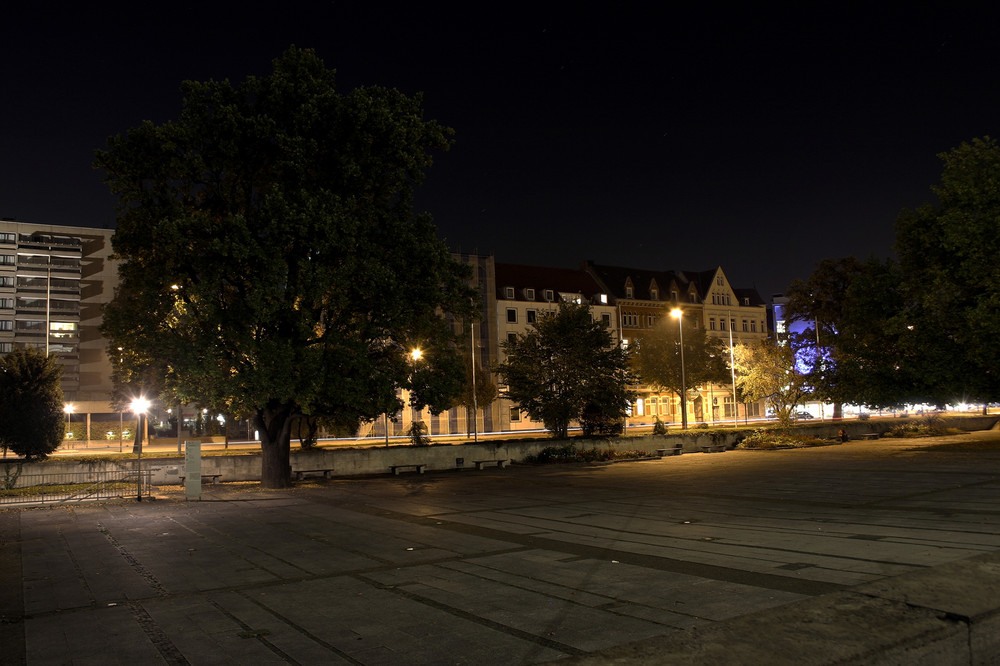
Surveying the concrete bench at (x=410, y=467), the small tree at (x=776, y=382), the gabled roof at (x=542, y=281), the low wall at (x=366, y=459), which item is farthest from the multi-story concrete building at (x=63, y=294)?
the small tree at (x=776, y=382)

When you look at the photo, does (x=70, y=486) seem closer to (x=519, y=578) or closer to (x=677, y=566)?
(x=519, y=578)

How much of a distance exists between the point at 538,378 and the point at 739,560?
32.8 metres

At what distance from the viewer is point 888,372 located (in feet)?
127

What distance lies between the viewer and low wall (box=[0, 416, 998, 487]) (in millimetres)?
27172

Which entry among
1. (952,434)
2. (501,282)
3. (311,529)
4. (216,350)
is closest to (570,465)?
(216,350)

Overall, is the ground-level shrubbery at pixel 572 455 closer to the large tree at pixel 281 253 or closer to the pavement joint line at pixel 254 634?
the large tree at pixel 281 253

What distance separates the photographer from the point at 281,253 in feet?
75.4

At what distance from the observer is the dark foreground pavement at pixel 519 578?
4566 millimetres

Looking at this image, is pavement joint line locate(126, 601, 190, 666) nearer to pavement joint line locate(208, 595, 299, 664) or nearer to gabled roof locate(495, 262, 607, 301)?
pavement joint line locate(208, 595, 299, 664)

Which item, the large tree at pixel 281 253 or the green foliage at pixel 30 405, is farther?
the green foliage at pixel 30 405

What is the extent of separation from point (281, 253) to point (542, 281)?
212 feet

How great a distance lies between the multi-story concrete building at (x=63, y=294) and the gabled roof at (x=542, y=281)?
1883 inches

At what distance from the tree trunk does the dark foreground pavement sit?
13.7 ft

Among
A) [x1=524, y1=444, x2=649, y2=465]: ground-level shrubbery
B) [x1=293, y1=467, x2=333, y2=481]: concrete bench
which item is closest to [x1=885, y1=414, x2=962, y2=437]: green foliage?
[x1=524, y1=444, x2=649, y2=465]: ground-level shrubbery
